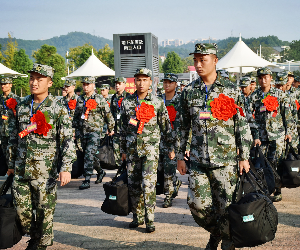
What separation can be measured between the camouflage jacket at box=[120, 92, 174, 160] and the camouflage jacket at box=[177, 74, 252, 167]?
1.46 m

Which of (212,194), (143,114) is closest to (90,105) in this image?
(143,114)

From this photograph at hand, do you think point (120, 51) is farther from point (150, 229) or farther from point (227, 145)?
point (227, 145)

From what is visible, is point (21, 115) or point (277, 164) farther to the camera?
point (277, 164)

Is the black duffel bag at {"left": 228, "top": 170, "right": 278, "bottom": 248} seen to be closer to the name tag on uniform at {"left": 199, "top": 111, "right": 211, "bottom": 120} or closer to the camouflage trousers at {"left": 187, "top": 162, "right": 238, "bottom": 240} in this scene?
the camouflage trousers at {"left": 187, "top": 162, "right": 238, "bottom": 240}

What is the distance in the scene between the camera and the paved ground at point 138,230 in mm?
5137

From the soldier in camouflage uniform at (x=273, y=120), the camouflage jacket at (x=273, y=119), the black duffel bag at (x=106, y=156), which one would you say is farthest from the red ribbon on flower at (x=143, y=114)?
the black duffel bag at (x=106, y=156)

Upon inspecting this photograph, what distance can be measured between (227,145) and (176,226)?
221 centimetres

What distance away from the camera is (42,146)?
4.61 m

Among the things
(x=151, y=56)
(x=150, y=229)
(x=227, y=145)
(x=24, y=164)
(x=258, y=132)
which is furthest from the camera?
(x=151, y=56)

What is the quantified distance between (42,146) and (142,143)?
5.37ft

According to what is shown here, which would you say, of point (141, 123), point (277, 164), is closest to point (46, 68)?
point (141, 123)

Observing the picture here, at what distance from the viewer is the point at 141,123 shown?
18.9 feet

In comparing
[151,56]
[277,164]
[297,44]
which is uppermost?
[297,44]

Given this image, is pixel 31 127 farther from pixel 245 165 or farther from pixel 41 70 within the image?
pixel 245 165
